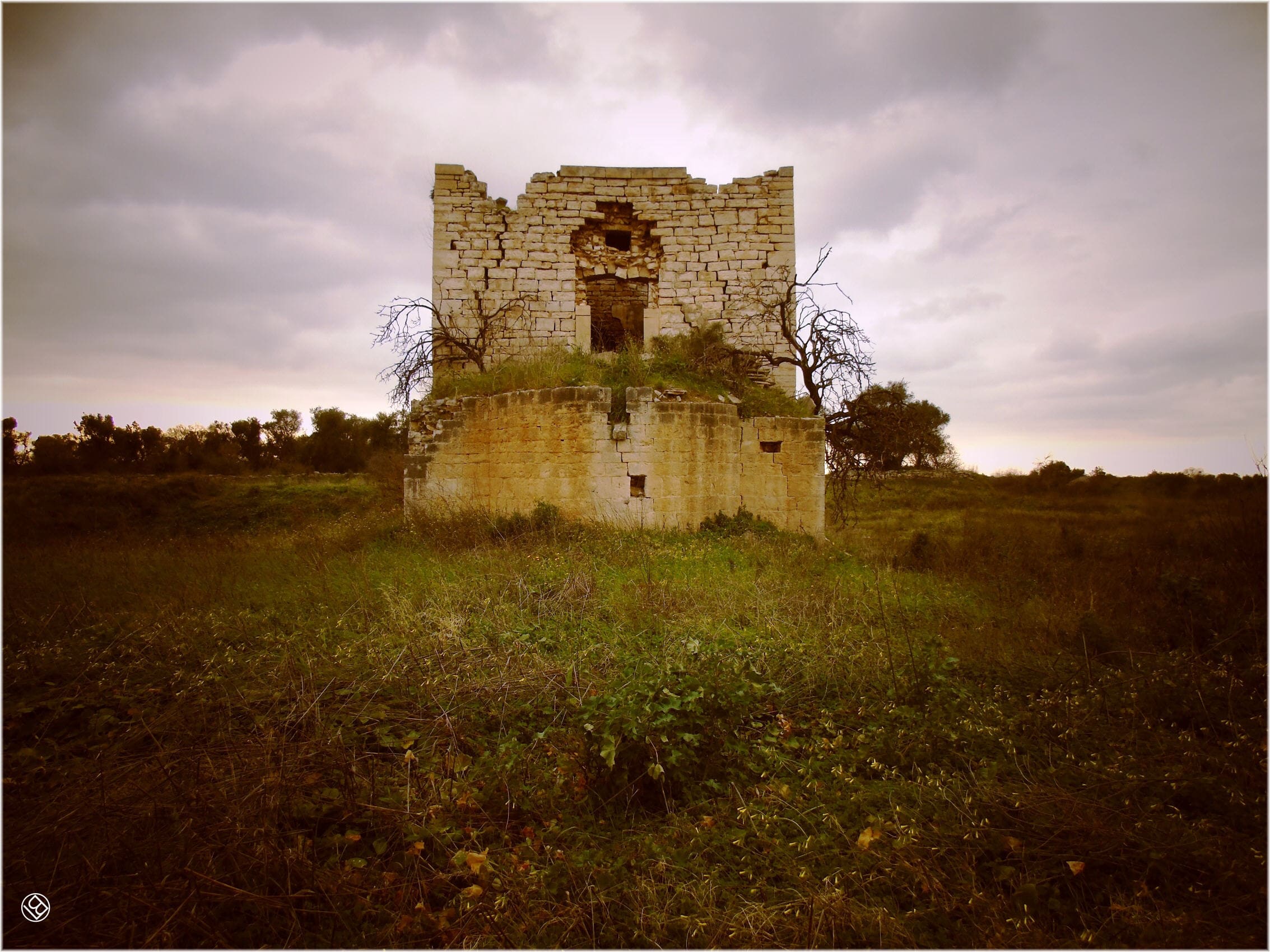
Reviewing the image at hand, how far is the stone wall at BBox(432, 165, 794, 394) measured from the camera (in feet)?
40.8

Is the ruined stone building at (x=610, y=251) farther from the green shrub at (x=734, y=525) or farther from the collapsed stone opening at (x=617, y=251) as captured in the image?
the green shrub at (x=734, y=525)

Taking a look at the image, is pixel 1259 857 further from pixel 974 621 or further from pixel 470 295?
pixel 470 295

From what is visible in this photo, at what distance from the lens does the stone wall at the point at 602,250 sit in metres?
12.4

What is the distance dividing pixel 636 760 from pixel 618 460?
5.50m

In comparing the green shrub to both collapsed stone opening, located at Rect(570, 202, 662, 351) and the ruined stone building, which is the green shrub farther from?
collapsed stone opening, located at Rect(570, 202, 662, 351)

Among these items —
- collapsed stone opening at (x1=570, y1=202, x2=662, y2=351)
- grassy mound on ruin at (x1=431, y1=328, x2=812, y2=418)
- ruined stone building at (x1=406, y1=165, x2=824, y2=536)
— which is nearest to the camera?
grassy mound on ruin at (x1=431, y1=328, x2=812, y2=418)

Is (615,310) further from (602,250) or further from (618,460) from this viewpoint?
(618,460)

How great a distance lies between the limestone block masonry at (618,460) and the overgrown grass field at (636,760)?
2.08m

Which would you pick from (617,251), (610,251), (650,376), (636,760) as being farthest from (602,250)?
(636,760)

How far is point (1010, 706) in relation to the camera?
3545 millimetres

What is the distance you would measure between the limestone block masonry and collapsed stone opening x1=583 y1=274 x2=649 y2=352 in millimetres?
4932

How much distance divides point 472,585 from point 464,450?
160 inches

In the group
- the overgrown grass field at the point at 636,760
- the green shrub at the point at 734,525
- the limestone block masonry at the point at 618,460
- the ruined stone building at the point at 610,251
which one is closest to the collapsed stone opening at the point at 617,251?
the ruined stone building at the point at 610,251

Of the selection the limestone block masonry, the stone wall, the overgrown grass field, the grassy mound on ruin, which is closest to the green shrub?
the limestone block masonry
